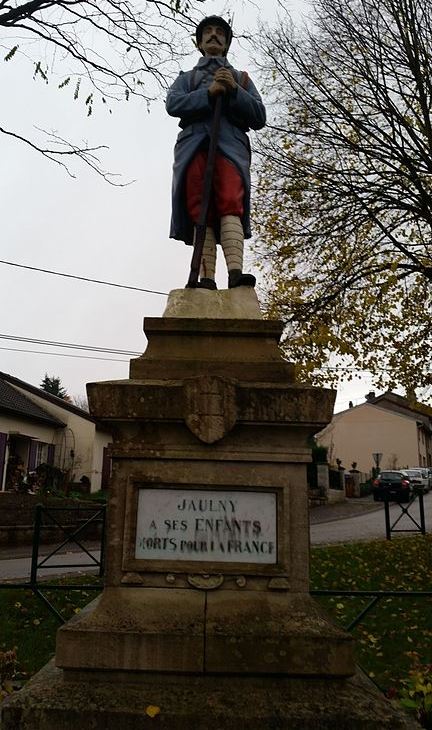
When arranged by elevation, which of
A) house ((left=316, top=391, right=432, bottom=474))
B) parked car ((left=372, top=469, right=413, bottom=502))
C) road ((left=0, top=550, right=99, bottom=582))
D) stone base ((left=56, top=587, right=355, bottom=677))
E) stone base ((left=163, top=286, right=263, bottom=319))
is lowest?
road ((left=0, top=550, right=99, bottom=582))

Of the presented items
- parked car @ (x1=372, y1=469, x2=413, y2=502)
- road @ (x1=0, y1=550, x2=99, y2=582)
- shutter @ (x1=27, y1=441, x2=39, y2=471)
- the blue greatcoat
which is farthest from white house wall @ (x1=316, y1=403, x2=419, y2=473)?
the blue greatcoat

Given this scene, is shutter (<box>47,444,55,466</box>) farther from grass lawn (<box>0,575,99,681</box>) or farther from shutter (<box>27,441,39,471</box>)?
grass lawn (<box>0,575,99,681</box>)

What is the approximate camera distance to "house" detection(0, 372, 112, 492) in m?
22.0

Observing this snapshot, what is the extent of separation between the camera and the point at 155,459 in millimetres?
3039

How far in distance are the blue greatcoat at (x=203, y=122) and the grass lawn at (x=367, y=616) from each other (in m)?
4.03

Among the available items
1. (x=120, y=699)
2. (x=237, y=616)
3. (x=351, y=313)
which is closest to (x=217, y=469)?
(x=237, y=616)

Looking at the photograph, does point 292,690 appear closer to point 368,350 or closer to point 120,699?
point 120,699

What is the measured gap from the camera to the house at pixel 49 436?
22.0m

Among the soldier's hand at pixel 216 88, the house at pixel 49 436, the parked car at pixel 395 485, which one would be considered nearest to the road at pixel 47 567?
the soldier's hand at pixel 216 88

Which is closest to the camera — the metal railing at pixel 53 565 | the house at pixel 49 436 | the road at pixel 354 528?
the metal railing at pixel 53 565

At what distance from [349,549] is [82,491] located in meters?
13.5

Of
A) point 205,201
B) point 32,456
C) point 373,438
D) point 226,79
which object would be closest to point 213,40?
point 226,79

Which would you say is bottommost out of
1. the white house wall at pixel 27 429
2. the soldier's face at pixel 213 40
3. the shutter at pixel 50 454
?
the shutter at pixel 50 454

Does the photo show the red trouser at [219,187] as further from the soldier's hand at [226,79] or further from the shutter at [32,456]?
the shutter at [32,456]
